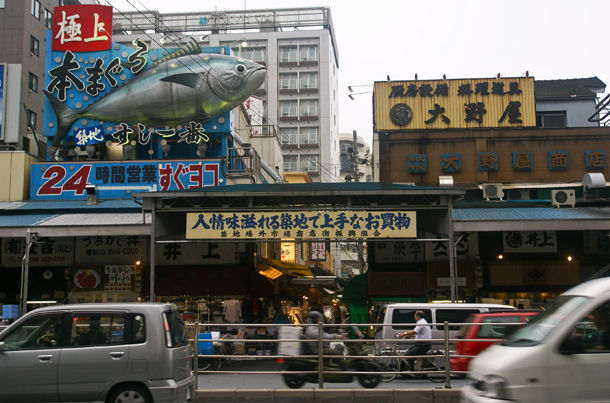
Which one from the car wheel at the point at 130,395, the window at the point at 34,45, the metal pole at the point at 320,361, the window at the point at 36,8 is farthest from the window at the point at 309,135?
the car wheel at the point at 130,395

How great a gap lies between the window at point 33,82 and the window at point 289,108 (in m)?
30.2

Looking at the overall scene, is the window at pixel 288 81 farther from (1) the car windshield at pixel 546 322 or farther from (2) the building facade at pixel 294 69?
(1) the car windshield at pixel 546 322

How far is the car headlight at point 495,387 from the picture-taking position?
759 cm

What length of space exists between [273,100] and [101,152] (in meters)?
46.2

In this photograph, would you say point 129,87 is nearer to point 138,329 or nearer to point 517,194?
point 517,194

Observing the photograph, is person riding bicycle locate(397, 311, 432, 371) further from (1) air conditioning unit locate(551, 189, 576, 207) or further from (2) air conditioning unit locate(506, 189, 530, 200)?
(2) air conditioning unit locate(506, 189, 530, 200)

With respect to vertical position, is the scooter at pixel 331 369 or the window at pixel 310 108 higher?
the window at pixel 310 108

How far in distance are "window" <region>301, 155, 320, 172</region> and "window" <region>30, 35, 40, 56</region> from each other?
105 ft

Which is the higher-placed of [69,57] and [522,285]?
[69,57]

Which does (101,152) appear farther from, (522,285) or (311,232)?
(522,285)

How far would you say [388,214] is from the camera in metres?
17.7

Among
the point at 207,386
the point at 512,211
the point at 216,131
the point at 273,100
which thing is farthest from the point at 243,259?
the point at 273,100

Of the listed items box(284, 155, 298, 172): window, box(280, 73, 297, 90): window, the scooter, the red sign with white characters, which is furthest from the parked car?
box(280, 73, 297, 90): window

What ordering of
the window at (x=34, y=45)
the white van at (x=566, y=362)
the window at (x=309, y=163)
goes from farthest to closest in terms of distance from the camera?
the window at (x=309, y=163) → the window at (x=34, y=45) → the white van at (x=566, y=362)
